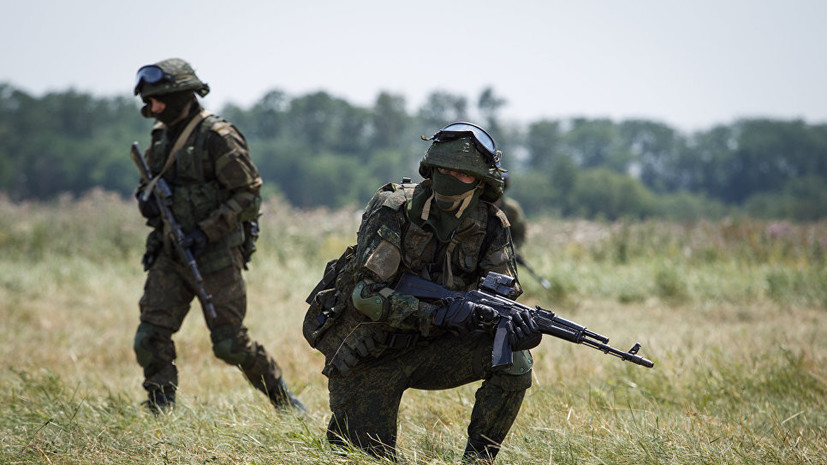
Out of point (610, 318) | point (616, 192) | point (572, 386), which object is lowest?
point (616, 192)

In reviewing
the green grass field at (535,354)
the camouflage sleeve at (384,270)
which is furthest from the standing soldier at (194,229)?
the camouflage sleeve at (384,270)

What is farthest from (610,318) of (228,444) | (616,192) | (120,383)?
(616,192)

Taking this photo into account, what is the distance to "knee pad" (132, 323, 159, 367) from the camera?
479cm

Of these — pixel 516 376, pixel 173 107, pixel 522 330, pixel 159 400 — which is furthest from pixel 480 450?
pixel 173 107

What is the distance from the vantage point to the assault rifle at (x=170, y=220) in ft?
15.8

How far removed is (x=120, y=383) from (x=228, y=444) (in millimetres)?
2687

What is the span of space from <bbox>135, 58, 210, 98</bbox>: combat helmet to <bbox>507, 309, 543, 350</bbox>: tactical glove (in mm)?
2772

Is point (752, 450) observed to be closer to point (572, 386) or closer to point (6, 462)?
point (572, 386)

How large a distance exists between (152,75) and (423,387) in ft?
8.66

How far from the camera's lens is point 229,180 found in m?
4.94

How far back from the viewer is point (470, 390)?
4805 millimetres

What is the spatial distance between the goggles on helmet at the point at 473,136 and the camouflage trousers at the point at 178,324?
6.61ft

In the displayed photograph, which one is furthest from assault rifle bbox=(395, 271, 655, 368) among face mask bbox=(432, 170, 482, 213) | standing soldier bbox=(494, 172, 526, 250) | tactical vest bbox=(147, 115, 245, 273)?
standing soldier bbox=(494, 172, 526, 250)

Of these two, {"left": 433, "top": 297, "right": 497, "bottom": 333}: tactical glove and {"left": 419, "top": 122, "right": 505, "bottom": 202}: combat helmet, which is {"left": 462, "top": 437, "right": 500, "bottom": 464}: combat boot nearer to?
{"left": 433, "top": 297, "right": 497, "bottom": 333}: tactical glove
